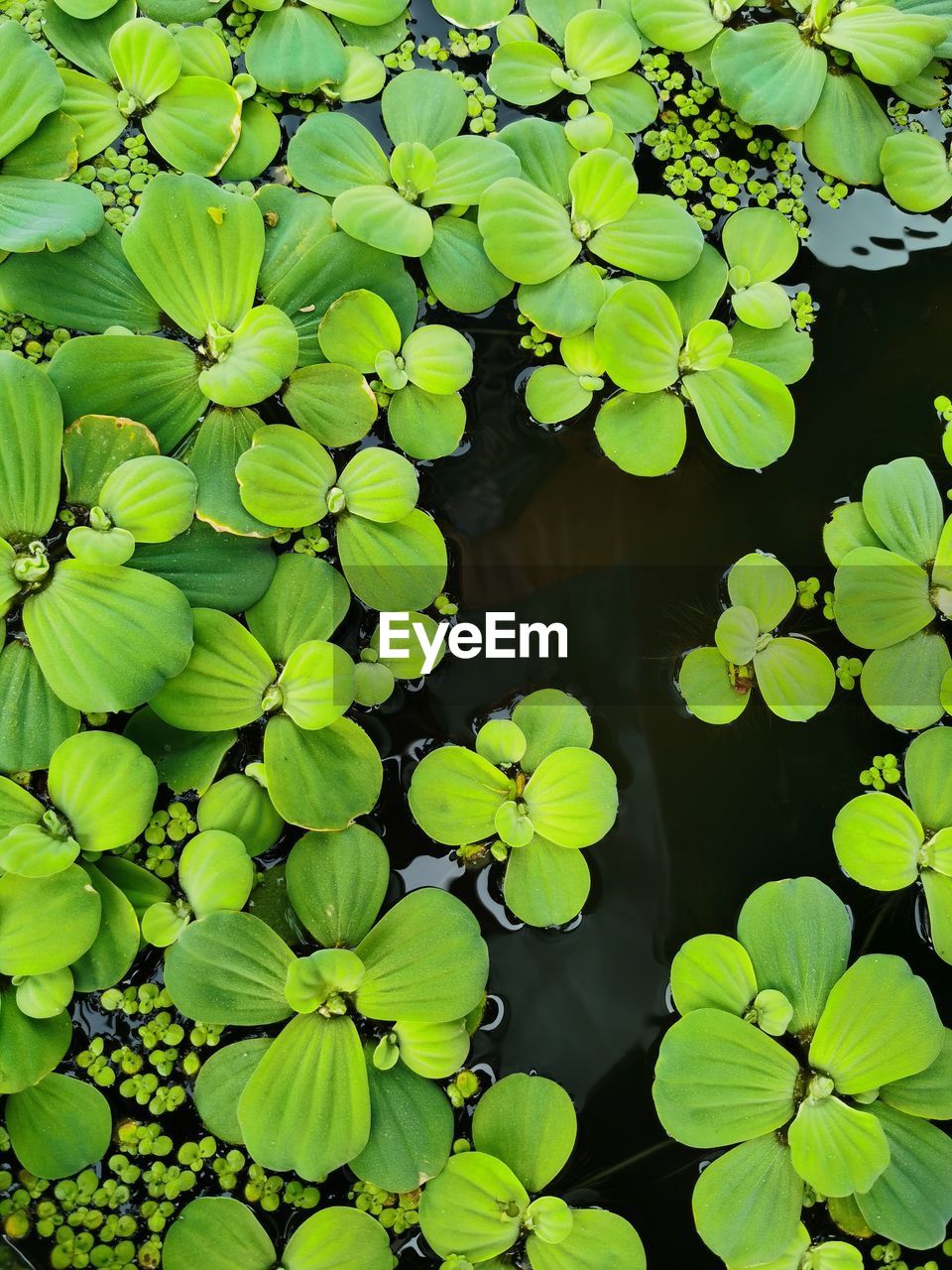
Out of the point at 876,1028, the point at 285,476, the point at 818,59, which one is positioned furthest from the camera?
the point at 818,59

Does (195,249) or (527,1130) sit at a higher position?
(195,249)

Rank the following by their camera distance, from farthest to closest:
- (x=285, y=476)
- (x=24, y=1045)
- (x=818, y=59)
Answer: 1. (x=818, y=59)
2. (x=285, y=476)
3. (x=24, y=1045)

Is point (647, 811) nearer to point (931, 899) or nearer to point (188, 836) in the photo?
point (931, 899)

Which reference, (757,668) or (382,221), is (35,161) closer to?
(382,221)

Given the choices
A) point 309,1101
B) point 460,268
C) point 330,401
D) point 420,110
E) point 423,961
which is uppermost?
point 420,110

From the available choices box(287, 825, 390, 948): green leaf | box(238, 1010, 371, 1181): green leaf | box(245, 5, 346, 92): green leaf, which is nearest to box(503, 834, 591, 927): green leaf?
box(287, 825, 390, 948): green leaf

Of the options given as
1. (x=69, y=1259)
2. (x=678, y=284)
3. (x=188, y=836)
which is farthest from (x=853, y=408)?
(x=69, y=1259)

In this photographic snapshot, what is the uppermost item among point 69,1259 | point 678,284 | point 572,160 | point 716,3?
point 716,3

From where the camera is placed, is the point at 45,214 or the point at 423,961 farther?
the point at 45,214

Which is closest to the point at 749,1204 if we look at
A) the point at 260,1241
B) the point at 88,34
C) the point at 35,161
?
the point at 260,1241
